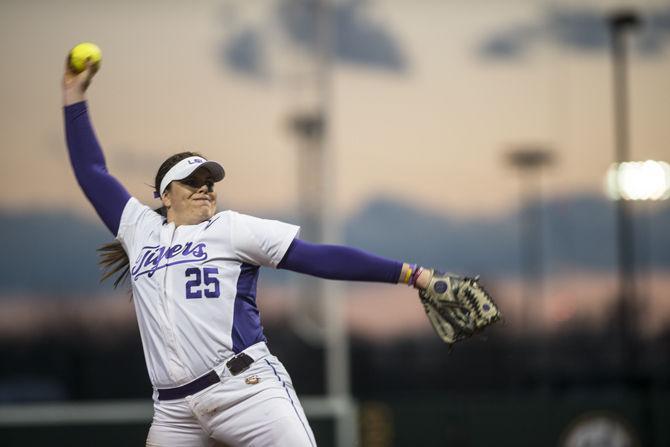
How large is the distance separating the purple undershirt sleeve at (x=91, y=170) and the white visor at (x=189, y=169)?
274 mm

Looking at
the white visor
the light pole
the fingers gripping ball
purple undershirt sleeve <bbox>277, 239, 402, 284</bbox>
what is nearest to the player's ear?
the white visor

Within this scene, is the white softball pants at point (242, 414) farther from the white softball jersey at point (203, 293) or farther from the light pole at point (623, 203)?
the light pole at point (623, 203)

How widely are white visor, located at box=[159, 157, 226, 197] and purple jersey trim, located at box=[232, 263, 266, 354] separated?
0.37m

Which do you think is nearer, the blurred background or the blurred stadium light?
the blurred background

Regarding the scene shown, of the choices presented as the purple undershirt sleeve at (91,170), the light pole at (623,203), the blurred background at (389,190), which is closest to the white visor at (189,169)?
the purple undershirt sleeve at (91,170)

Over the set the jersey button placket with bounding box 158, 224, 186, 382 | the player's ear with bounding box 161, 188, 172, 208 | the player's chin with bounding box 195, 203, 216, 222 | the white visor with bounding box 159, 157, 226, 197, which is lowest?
the jersey button placket with bounding box 158, 224, 186, 382

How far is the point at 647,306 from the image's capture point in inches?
483

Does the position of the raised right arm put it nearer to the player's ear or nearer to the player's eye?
the player's ear

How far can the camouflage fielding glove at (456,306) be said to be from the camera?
Result: 3.68 m

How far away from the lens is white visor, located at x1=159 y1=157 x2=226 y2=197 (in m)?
3.72

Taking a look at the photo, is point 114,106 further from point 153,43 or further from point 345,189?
point 345,189

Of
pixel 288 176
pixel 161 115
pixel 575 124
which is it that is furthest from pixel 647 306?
pixel 161 115

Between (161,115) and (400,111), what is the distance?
9.90ft

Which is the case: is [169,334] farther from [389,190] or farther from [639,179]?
[639,179]
